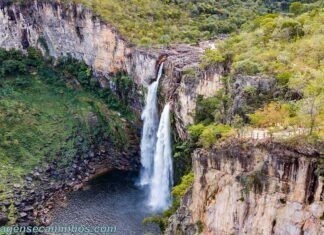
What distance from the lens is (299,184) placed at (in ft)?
53.8

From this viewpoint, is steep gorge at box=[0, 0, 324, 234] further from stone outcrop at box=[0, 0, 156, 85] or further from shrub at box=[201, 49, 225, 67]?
stone outcrop at box=[0, 0, 156, 85]

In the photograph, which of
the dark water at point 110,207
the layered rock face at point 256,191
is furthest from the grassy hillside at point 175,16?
the layered rock face at point 256,191

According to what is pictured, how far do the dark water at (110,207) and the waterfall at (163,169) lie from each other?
0.88m

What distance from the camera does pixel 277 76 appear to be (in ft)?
75.4

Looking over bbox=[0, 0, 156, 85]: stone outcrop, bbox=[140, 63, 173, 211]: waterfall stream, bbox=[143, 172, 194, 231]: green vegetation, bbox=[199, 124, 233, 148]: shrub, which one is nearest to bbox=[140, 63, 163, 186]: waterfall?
bbox=[140, 63, 173, 211]: waterfall stream

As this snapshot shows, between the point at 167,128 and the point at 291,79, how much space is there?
13641mm

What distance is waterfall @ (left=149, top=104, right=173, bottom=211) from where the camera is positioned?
1324 inches

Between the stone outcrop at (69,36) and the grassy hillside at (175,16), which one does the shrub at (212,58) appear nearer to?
the stone outcrop at (69,36)

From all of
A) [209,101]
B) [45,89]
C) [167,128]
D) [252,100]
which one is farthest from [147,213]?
[45,89]

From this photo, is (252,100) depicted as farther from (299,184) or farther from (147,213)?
(147,213)

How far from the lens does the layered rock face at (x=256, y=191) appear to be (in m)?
16.2

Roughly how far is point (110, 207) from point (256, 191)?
56.2ft

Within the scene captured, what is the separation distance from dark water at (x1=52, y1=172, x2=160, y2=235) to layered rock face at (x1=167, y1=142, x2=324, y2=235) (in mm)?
10860

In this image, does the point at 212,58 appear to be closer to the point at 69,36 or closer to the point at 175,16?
the point at 175,16
